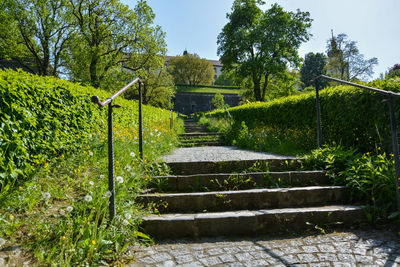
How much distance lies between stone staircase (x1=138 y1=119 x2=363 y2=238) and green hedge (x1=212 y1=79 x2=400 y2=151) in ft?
3.60

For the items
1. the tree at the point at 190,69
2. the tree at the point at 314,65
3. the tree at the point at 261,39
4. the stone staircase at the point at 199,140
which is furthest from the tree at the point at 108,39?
the tree at the point at 314,65

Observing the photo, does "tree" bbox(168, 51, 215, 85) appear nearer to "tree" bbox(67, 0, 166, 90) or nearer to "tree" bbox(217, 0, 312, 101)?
"tree" bbox(217, 0, 312, 101)

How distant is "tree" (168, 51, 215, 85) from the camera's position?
45.8m

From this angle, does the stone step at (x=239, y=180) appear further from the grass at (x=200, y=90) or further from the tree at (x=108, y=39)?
the grass at (x=200, y=90)

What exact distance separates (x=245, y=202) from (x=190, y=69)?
45340 mm

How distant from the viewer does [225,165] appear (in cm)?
392

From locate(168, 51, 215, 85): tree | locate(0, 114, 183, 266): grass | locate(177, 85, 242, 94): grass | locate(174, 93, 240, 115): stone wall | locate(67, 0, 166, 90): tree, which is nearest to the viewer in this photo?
locate(0, 114, 183, 266): grass

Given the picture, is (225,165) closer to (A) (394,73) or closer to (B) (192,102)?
(A) (394,73)

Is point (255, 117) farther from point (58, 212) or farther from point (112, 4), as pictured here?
point (112, 4)

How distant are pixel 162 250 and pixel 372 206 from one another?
94.9 inches

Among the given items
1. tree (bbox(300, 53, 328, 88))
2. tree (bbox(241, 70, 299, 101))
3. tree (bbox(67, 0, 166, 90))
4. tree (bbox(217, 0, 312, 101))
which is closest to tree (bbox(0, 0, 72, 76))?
tree (bbox(67, 0, 166, 90))

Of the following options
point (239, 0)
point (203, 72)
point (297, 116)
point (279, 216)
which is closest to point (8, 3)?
point (239, 0)

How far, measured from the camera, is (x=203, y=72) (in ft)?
153

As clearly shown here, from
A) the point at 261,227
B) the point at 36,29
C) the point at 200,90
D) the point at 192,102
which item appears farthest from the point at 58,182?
the point at 200,90
